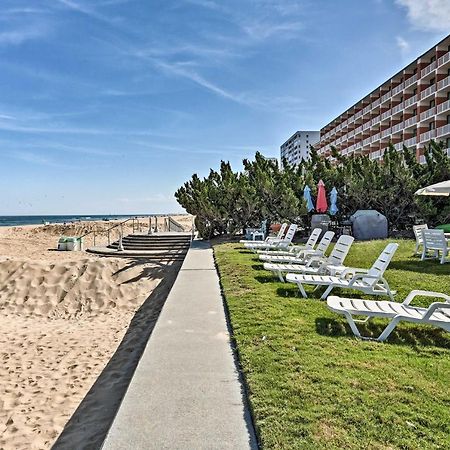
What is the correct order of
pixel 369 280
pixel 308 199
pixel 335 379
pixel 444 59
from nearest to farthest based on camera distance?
pixel 335 379, pixel 369 280, pixel 308 199, pixel 444 59

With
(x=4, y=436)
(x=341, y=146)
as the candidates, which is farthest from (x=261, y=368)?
(x=341, y=146)

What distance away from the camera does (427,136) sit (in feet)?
133

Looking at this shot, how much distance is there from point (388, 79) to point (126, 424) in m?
54.1

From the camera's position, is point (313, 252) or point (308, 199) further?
point (308, 199)

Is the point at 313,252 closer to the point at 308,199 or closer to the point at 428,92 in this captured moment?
the point at 308,199

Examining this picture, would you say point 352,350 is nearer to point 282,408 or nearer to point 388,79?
point 282,408

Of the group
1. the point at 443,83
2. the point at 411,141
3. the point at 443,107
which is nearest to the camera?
the point at 443,83

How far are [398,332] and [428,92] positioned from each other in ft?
138

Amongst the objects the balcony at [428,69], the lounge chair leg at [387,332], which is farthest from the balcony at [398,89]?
the lounge chair leg at [387,332]

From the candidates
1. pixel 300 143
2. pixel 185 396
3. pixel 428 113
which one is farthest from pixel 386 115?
pixel 300 143

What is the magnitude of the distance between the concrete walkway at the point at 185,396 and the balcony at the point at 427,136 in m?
39.8

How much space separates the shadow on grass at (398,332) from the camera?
16.8 ft

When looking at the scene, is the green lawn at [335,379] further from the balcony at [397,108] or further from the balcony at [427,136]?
the balcony at [397,108]

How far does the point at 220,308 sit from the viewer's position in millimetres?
6969
